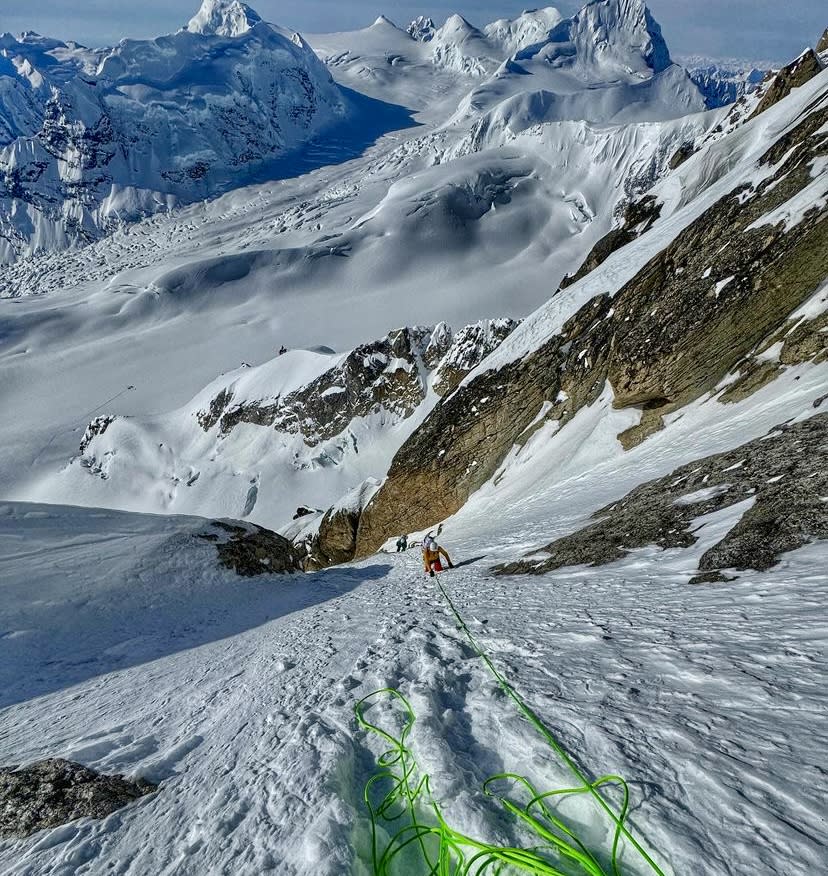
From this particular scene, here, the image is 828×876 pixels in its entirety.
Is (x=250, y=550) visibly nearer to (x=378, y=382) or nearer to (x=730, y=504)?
(x=730, y=504)

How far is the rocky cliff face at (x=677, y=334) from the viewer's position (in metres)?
15.8

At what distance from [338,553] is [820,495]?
27.0m

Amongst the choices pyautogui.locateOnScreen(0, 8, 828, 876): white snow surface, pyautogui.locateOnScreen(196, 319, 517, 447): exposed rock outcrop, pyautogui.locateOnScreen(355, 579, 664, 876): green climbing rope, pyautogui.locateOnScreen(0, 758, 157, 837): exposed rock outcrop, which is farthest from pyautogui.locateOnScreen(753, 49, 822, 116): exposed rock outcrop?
pyautogui.locateOnScreen(0, 758, 157, 837): exposed rock outcrop

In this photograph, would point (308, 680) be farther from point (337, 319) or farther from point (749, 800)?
point (337, 319)

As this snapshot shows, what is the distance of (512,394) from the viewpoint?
25.3 metres

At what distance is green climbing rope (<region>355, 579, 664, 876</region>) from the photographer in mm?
2498

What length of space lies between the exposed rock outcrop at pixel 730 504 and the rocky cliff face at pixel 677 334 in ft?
19.6

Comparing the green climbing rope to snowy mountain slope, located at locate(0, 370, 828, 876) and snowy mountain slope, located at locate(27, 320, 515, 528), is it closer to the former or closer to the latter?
snowy mountain slope, located at locate(0, 370, 828, 876)

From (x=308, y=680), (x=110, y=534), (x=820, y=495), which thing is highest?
(x=110, y=534)

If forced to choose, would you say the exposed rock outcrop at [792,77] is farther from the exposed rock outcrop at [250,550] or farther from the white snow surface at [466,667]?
the exposed rock outcrop at [250,550]

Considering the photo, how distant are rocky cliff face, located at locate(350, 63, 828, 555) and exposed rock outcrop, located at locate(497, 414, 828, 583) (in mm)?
5981

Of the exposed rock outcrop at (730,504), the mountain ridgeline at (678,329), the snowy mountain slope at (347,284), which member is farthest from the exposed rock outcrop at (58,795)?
the snowy mountain slope at (347,284)

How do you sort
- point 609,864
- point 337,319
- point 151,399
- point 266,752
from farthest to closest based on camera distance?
point 337,319 < point 151,399 < point 266,752 < point 609,864

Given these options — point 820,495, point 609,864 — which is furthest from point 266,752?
point 820,495
